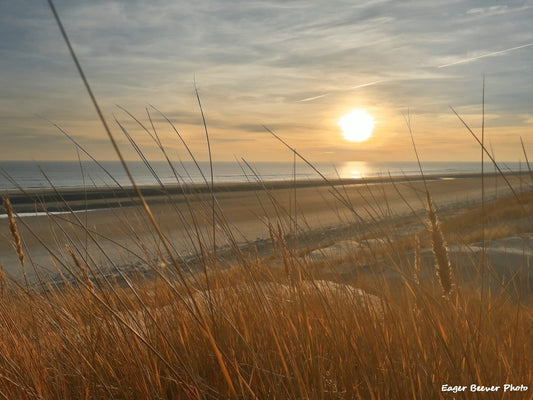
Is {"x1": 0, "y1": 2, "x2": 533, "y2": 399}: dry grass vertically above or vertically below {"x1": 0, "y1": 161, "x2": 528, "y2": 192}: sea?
below

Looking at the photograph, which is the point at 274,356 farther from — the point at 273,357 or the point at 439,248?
the point at 439,248

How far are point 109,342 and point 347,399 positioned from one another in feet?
3.04

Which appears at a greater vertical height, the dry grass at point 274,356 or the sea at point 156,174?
the sea at point 156,174

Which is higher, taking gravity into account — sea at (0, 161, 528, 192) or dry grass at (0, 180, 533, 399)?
sea at (0, 161, 528, 192)

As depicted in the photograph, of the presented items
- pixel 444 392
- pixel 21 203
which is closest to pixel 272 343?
pixel 444 392

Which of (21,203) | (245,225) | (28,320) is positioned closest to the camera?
(28,320)

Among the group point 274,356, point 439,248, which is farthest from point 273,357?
point 439,248

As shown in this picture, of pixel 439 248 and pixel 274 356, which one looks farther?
pixel 274 356

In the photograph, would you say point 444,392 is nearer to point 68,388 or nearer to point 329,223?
point 68,388

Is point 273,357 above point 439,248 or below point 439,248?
below

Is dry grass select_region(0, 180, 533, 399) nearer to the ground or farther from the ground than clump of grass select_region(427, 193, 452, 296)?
nearer to the ground

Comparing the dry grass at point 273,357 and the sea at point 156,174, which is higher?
the sea at point 156,174

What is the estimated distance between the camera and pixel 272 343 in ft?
5.12

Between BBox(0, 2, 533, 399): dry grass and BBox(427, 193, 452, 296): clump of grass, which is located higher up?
BBox(427, 193, 452, 296): clump of grass
